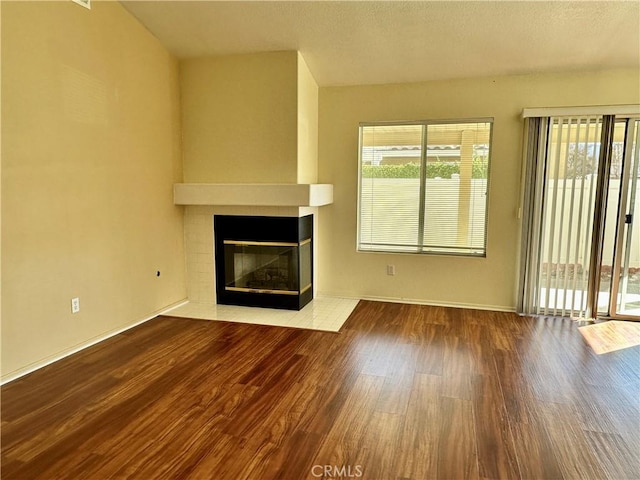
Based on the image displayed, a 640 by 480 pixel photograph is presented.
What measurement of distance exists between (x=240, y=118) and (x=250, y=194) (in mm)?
805

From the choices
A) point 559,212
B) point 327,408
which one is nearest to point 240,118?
point 327,408

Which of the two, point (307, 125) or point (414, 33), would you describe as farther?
point (307, 125)

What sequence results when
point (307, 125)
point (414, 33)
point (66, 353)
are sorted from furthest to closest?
point (307, 125) → point (414, 33) → point (66, 353)

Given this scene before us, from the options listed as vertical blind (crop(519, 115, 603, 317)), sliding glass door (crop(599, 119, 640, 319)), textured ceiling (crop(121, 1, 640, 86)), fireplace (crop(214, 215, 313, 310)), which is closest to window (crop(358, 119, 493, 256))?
vertical blind (crop(519, 115, 603, 317))

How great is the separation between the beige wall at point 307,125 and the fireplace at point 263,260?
502 millimetres

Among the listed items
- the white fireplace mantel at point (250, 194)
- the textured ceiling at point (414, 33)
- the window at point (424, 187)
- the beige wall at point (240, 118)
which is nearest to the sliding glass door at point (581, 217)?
the window at point (424, 187)

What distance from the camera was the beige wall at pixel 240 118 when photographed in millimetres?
4039

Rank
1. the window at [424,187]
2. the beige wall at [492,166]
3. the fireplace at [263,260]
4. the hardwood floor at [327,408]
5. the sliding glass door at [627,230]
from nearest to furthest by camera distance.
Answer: the hardwood floor at [327,408] < the sliding glass door at [627,230] < the beige wall at [492,166] < the fireplace at [263,260] < the window at [424,187]

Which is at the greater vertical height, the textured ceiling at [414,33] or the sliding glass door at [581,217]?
the textured ceiling at [414,33]

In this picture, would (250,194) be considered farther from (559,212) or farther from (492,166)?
(559,212)

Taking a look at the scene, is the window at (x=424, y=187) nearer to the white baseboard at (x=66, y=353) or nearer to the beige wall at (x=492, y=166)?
the beige wall at (x=492, y=166)

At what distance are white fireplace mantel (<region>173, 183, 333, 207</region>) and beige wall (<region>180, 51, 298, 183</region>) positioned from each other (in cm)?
17

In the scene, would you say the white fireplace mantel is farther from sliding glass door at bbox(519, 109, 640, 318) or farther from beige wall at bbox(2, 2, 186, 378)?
sliding glass door at bbox(519, 109, 640, 318)

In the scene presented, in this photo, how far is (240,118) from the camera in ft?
13.8
